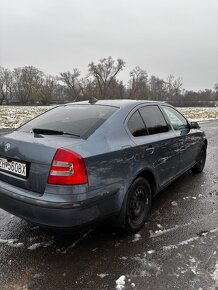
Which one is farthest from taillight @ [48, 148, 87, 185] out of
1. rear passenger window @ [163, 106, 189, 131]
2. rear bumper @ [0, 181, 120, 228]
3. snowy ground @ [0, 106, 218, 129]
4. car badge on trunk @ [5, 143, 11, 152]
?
snowy ground @ [0, 106, 218, 129]

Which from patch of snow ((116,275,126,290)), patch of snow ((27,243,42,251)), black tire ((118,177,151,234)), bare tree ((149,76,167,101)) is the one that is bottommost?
patch of snow ((116,275,126,290))

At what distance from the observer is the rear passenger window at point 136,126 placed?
3316mm

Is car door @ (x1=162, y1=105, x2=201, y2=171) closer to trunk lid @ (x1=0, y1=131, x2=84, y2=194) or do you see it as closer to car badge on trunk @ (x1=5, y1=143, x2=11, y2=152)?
trunk lid @ (x1=0, y1=131, x2=84, y2=194)

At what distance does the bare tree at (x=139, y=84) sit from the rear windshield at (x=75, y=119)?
213ft

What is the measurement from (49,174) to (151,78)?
91240mm

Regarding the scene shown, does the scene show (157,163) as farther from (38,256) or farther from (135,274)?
(38,256)

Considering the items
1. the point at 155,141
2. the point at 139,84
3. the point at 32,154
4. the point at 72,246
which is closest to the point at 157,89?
the point at 139,84

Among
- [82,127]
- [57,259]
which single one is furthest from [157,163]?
[57,259]

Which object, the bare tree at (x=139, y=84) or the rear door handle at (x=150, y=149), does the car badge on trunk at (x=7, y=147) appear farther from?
the bare tree at (x=139, y=84)

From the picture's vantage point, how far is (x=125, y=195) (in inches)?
118

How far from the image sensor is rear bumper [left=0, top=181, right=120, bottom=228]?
8.21 feet

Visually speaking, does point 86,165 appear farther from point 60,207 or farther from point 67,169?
point 60,207

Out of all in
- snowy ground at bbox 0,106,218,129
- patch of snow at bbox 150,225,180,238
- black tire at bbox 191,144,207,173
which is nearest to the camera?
patch of snow at bbox 150,225,180,238

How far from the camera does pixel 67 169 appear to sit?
2.52 meters
